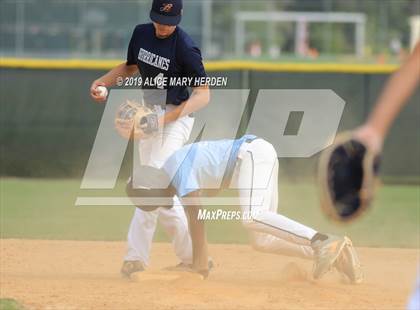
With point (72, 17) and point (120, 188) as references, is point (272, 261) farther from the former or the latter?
point (72, 17)

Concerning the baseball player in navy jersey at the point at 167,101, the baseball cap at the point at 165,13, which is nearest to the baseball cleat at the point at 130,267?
the baseball player in navy jersey at the point at 167,101

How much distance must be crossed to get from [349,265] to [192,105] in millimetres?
1580

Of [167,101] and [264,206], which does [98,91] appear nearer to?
[167,101]

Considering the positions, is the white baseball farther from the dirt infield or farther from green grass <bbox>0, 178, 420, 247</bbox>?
green grass <bbox>0, 178, 420, 247</bbox>

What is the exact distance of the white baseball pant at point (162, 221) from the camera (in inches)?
271

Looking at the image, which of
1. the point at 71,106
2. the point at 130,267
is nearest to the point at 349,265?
the point at 130,267

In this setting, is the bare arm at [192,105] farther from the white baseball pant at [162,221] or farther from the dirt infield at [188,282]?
the dirt infield at [188,282]

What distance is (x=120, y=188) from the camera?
13344 millimetres

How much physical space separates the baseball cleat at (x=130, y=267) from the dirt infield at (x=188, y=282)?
0.25 ft

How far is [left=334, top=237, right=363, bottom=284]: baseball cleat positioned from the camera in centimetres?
652

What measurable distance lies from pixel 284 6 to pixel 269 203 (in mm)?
31088

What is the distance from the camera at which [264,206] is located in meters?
6.61

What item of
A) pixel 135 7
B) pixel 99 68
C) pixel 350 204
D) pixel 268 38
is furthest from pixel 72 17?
pixel 350 204

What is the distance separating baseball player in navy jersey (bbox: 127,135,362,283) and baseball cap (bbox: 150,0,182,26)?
0.91 m
